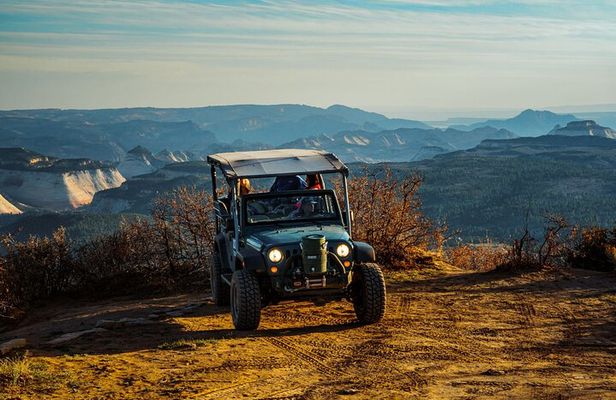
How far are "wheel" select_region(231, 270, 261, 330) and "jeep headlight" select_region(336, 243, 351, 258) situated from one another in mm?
1231

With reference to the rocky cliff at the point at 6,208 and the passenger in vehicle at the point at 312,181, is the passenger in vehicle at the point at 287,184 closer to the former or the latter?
the passenger in vehicle at the point at 312,181

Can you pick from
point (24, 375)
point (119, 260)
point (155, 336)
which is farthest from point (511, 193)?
point (24, 375)

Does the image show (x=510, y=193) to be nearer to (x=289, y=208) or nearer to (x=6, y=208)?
(x=6, y=208)

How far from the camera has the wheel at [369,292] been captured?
1059cm

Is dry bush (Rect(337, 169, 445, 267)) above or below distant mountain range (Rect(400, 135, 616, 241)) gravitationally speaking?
above

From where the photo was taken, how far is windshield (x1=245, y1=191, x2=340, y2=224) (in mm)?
11414

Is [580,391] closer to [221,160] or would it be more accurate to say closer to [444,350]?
[444,350]

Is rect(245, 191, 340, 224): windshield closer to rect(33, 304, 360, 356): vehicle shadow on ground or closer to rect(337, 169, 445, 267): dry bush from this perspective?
rect(33, 304, 360, 356): vehicle shadow on ground

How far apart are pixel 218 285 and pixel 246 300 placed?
2.75 meters

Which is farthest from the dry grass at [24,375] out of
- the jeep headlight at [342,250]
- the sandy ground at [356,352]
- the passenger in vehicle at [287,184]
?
the passenger in vehicle at [287,184]

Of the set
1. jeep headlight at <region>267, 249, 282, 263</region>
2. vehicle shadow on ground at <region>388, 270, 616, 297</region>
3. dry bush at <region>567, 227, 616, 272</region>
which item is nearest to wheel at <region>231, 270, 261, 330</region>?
jeep headlight at <region>267, 249, 282, 263</region>

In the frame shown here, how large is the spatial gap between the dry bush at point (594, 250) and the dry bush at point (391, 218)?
349cm

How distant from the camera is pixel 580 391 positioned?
7215 millimetres

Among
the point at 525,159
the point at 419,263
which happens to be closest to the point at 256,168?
the point at 419,263
